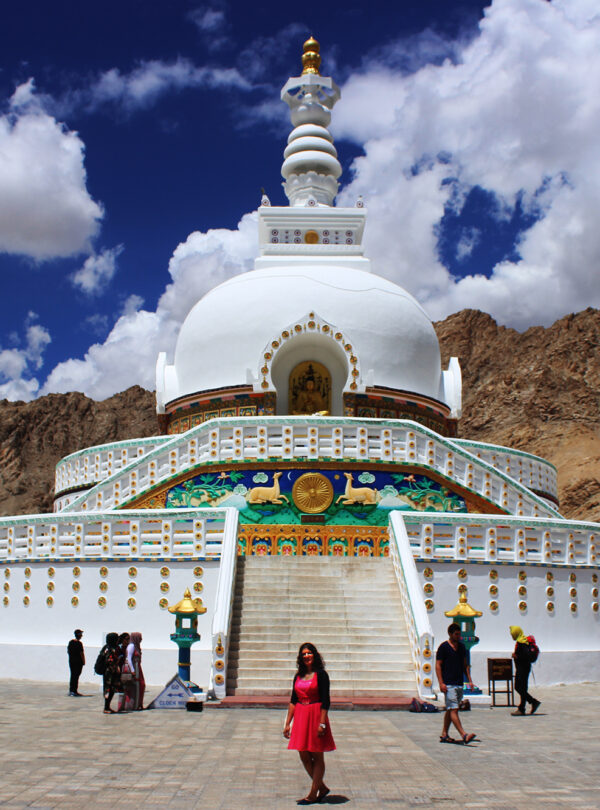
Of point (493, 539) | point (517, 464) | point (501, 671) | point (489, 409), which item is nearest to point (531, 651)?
point (501, 671)

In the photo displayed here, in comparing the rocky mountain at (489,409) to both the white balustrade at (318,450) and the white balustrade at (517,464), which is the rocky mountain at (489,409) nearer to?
the white balustrade at (517,464)

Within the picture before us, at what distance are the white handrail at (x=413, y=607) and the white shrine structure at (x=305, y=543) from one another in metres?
0.04

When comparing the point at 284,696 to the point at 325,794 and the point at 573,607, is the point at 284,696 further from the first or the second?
the point at 573,607

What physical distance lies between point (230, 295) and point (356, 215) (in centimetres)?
523

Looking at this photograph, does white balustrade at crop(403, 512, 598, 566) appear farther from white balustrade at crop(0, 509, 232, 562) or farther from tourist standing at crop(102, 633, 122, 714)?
tourist standing at crop(102, 633, 122, 714)

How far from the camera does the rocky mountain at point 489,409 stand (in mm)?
60000

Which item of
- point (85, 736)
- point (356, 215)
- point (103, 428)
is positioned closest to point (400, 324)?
point (356, 215)

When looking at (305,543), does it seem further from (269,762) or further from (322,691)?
(322,691)

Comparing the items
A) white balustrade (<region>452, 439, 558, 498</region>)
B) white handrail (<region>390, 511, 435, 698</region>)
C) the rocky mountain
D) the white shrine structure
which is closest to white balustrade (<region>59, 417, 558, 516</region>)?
the white shrine structure

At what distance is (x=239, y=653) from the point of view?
12.0 meters

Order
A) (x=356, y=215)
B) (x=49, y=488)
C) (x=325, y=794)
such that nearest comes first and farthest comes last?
(x=325, y=794), (x=356, y=215), (x=49, y=488)

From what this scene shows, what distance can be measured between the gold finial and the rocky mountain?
108 ft

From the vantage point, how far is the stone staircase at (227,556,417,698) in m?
11.6

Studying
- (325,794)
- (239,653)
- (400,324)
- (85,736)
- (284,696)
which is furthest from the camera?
(400,324)
